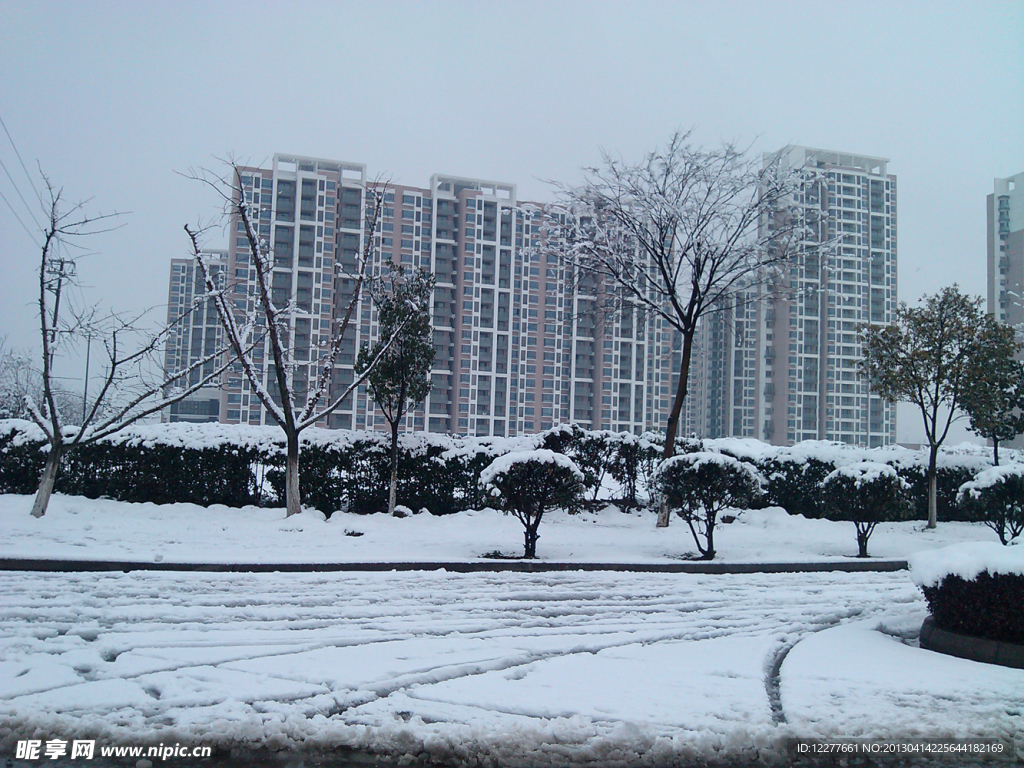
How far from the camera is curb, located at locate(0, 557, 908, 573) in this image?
852 centimetres

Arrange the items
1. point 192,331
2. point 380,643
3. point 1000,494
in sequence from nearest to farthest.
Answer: point 380,643, point 1000,494, point 192,331

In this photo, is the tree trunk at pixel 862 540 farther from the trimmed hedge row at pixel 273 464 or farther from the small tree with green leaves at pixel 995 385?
the small tree with green leaves at pixel 995 385

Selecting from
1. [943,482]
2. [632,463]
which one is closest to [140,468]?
[632,463]

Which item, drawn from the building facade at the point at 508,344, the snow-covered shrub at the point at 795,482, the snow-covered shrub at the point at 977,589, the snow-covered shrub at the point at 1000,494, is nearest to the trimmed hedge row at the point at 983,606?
the snow-covered shrub at the point at 977,589

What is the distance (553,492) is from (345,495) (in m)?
5.61

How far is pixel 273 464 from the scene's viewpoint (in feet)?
46.5

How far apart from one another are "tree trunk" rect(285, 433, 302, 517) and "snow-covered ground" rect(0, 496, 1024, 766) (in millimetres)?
2852

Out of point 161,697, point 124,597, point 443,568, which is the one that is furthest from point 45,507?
point 161,697

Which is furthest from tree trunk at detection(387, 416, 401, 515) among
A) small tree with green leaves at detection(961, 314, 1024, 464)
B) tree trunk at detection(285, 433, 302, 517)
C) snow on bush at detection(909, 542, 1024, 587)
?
small tree with green leaves at detection(961, 314, 1024, 464)

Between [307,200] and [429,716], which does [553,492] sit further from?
[307,200]

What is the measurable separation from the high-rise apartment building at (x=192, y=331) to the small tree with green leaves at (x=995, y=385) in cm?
1654

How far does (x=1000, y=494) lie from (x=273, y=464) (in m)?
13.6

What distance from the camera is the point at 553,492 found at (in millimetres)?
10602

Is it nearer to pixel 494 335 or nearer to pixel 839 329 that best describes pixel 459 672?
pixel 839 329
